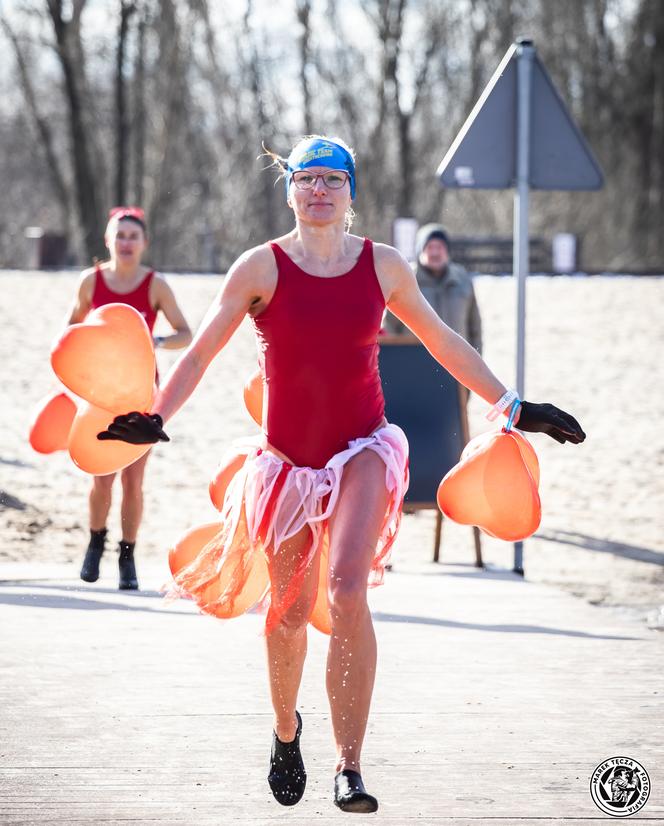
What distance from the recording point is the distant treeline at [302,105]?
37.6 m

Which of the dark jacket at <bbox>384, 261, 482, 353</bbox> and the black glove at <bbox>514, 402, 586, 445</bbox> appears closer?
the black glove at <bbox>514, 402, 586, 445</bbox>

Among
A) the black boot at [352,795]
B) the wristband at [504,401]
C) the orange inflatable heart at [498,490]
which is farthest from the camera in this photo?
the orange inflatable heart at [498,490]

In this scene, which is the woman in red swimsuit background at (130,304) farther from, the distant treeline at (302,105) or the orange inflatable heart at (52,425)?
the distant treeline at (302,105)

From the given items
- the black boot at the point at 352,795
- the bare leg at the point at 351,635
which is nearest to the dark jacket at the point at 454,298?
the bare leg at the point at 351,635

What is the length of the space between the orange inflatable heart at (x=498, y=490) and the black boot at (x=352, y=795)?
1.01 m

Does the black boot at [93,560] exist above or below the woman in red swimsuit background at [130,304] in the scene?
below

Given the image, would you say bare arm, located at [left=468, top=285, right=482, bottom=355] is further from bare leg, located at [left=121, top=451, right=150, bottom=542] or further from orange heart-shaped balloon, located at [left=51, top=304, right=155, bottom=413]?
orange heart-shaped balloon, located at [left=51, top=304, right=155, bottom=413]

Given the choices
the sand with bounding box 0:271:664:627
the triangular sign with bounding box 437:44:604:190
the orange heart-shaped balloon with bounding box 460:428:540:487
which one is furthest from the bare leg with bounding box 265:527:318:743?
the triangular sign with bounding box 437:44:604:190

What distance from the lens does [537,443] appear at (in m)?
15.0

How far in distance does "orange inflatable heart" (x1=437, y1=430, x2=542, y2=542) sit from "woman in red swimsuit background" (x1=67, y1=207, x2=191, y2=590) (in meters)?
3.16

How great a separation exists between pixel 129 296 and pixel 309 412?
3.61 metres

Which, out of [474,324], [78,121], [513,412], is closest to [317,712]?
[513,412]

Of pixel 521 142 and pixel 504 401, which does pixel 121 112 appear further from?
pixel 504 401

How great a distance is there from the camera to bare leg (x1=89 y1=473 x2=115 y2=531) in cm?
775
